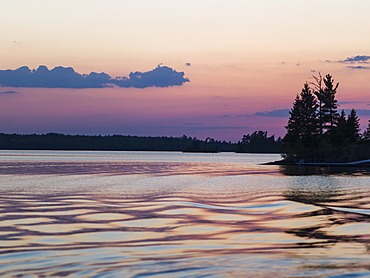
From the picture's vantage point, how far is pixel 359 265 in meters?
11.1

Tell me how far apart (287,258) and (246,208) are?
36.7 feet

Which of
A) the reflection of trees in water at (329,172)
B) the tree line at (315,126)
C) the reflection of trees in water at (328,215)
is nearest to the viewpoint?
the reflection of trees in water at (328,215)

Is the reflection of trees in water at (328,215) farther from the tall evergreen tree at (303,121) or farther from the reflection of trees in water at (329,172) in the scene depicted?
the tall evergreen tree at (303,121)

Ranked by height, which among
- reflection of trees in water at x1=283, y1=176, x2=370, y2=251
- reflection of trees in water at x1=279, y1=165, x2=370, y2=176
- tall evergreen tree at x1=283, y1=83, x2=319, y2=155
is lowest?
reflection of trees in water at x1=283, y1=176, x2=370, y2=251

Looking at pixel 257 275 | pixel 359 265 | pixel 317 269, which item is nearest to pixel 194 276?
pixel 257 275

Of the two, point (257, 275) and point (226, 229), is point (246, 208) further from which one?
point (257, 275)

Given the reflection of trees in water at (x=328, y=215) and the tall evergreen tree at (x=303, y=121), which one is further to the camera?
the tall evergreen tree at (x=303, y=121)

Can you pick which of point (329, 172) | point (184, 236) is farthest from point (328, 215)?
point (329, 172)

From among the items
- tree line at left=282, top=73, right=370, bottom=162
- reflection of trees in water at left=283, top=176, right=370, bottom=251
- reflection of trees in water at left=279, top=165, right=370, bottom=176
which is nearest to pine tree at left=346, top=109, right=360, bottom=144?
tree line at left=282, top=73, right=370, bottom=162

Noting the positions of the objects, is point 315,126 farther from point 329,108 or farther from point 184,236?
point 184,236

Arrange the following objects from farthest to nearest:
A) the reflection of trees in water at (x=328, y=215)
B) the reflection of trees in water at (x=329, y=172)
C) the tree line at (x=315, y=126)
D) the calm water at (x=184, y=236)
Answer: the tree line at (x=315, y=126)
the reflection of trees in water at (x=329, y=172)
the reflection of trees in water at (x=328, y=215)
the calm water at (x=184, y=236)

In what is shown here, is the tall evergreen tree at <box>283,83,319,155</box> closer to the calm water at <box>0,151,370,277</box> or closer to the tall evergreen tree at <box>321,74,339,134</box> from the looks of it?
the tall evergreen tree at <box>321,74,339,134</box>

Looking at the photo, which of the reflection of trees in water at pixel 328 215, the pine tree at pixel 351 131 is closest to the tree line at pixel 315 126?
the pine tree at pixel 351 131

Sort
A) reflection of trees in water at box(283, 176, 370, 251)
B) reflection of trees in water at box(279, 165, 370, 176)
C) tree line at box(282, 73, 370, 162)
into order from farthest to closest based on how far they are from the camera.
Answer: tree line at box(282, 73, 370, 162) < reflection of trees in water at box(279, 165, 370, 176) < reflection of trees in water at box(283, 176, 370, 251)
